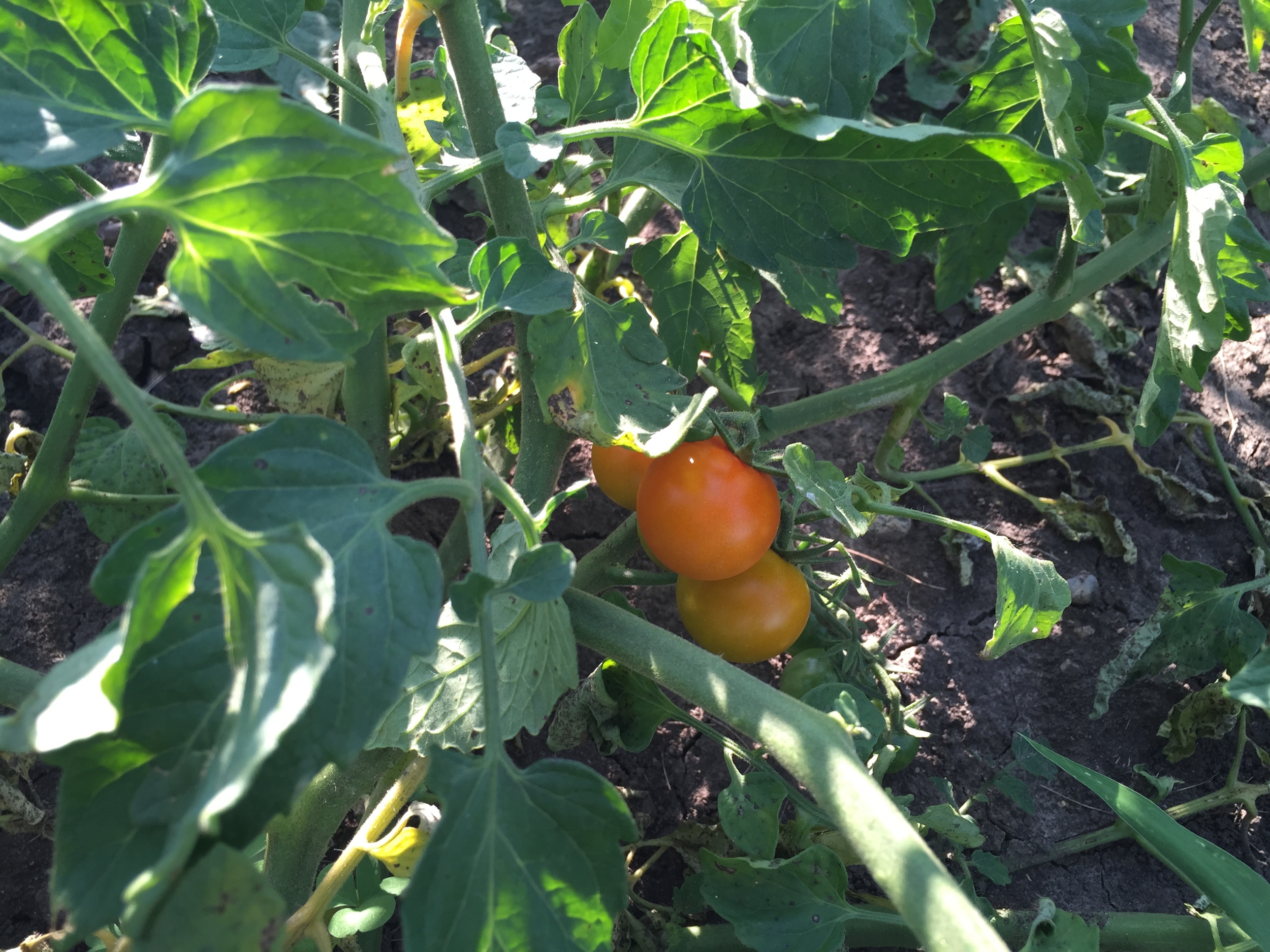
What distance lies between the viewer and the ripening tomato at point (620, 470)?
1.23 meters

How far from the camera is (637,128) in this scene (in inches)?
A: 35.8

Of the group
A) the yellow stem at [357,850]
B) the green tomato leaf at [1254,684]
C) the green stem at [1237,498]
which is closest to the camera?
the green tomato leaf at [1254,684]

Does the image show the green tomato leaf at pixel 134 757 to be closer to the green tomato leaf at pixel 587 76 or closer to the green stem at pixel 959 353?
the green tomato leaf at pixel 587 76

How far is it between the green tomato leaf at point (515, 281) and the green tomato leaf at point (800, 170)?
17 cm

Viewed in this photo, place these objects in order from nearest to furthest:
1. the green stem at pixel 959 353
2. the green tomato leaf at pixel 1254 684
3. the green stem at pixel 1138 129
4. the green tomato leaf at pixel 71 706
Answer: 1. the green tomato leaf at pixel 71 706
2. the green tomato leaf at pixel 1254 684
3. the green stem at pixel 1138 129
4. the green stem at pixel 959 353

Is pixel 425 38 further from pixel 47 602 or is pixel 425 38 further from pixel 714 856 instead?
pixel 714 856

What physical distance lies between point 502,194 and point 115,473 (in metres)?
0.69

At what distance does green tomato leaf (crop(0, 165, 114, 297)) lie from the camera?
3.25 ft

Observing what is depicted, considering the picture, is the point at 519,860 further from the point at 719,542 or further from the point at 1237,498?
the point at 1237,498

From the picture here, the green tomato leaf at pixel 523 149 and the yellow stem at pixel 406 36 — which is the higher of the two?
the yellow stem at pixel 406 36

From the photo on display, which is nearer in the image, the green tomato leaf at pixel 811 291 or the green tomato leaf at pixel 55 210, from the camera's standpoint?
the green tomato leaf at pixel 55 210

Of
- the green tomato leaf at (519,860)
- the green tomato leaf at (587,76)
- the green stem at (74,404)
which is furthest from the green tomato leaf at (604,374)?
the green stem at (74,404)

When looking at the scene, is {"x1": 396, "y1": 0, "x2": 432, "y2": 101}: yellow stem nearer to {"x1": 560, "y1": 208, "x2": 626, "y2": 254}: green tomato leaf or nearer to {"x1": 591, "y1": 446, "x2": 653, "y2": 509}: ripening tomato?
{"x1": 560, "y1": 208, "x2": 626, "y2": 254}: green tomato leaf

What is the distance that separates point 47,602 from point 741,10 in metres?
1.28
